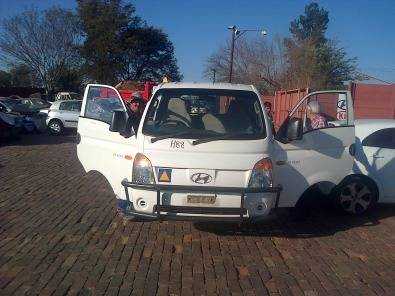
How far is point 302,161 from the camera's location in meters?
6.32

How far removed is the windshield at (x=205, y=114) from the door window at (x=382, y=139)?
2203 millimetres

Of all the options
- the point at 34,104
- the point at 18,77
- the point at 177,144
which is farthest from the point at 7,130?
the point at 18,77

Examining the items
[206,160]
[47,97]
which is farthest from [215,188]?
[47,97]

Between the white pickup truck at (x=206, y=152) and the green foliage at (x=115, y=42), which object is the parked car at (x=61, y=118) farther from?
the green foliage at (x=115, y=42)

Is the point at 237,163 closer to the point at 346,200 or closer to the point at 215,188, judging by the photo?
the point at 215,188

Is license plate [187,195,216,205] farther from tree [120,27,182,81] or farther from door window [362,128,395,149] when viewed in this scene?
tree [120,27,182,81]

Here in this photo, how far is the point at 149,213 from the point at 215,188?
0.82 meters

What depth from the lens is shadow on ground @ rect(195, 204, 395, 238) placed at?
6.59m

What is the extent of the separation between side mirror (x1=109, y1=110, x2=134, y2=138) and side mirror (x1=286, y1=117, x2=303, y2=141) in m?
1.95

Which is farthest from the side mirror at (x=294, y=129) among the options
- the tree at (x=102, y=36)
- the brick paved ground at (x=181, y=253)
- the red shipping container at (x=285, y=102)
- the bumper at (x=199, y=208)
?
the tree at (x=102, y=36)

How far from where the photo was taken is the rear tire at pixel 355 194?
741cm

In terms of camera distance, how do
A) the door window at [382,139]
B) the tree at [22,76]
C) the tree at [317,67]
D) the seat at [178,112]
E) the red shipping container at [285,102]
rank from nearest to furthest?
the seat at [178,112]
the door window at [382,139]
the red shipping container at [285,102]
the tree at [317,67]
the tree at [22,76]

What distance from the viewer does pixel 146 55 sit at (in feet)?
167

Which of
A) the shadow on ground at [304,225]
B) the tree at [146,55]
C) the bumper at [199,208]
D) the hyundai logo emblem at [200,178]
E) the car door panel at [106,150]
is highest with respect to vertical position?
the tree at [146,55]
